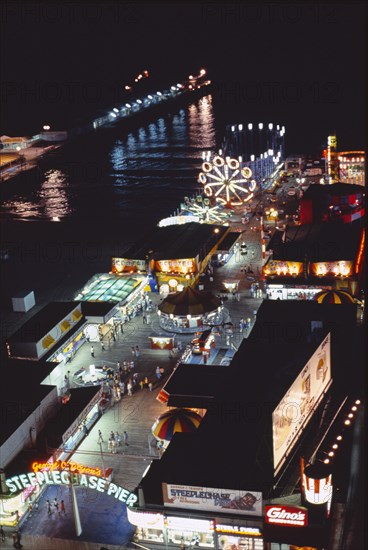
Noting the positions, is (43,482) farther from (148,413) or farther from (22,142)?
(22,142)

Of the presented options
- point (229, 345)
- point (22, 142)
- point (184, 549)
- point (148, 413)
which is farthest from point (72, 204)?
point (184, 549)

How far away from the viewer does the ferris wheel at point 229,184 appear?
195ft

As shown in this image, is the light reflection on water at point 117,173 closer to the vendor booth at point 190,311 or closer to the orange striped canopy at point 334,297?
the vendor booth at point 190,311

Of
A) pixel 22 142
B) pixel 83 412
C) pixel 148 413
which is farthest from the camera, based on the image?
pixel 22 142

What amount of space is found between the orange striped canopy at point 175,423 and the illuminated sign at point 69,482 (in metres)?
4.50

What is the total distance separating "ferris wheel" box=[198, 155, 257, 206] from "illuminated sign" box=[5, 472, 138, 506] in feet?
125

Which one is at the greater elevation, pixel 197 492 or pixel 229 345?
pixel 197 492

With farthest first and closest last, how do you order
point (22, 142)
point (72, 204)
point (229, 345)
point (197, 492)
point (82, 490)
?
1. point (22, 142)
2. point (72, 204)
3. point (229, 345)
4. point (82, 490)
5. point (197, 492)

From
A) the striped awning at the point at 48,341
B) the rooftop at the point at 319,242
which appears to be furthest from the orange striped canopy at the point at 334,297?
the striped awning at the point at 48,341

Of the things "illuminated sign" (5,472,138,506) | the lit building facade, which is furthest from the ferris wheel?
"illuminated sign" (5,472,138,506)

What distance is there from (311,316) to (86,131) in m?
82.7

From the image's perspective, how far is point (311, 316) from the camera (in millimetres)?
33375

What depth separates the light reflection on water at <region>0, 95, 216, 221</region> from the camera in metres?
72.1

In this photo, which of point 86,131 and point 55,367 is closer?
point 55,367
